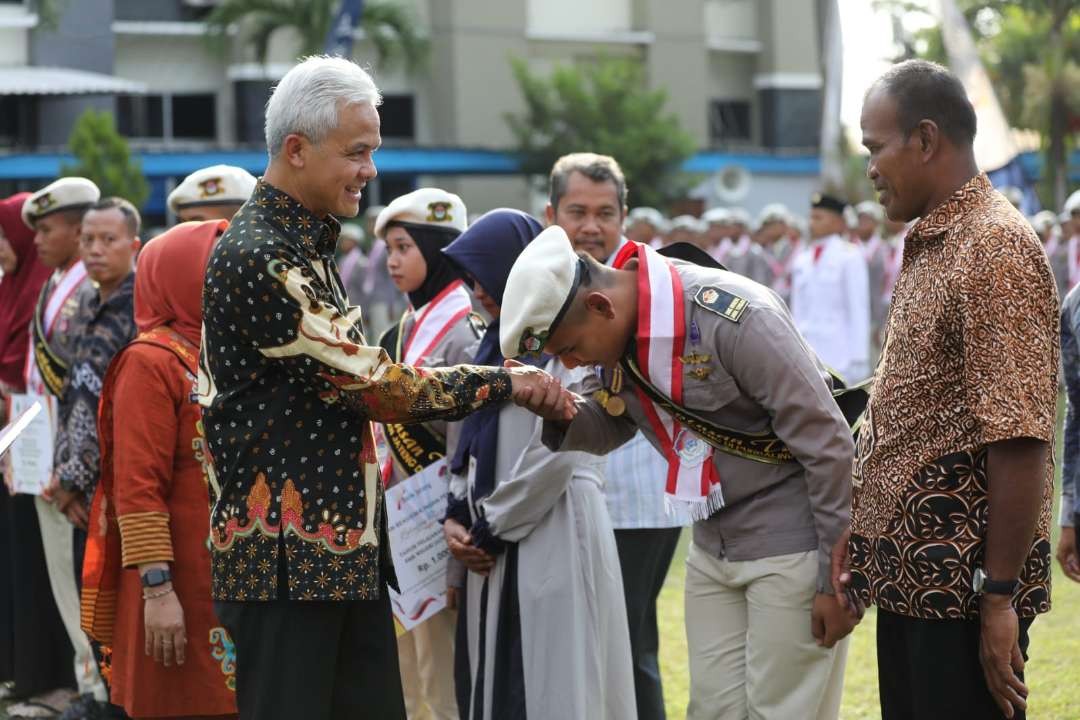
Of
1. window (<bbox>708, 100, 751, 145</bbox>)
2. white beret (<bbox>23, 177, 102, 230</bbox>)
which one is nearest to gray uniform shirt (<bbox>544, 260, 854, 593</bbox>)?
white beret (<bbox>23, 177, 102, 230</bbox>)

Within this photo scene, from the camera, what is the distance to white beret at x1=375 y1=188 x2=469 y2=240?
18.5ft

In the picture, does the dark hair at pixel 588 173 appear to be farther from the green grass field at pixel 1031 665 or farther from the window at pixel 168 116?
the window at pixel 168 116

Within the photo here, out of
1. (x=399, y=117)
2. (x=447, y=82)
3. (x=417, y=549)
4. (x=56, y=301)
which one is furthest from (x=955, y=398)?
(x=399, y=117)

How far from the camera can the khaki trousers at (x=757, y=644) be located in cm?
388

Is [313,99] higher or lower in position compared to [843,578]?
higher

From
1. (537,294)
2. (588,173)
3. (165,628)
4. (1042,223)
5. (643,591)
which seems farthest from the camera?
(1042,223)

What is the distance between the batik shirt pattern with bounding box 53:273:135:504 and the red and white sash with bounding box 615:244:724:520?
2.44 metres

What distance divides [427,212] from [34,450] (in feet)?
6.57

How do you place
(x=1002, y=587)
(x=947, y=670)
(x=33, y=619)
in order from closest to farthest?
(x=1002, y=587), (x=947, y=670), (x=33, y=619)

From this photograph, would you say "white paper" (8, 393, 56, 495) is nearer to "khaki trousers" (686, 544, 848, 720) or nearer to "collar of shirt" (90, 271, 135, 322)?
"collar of shirt" (90, 271, 135, 322)

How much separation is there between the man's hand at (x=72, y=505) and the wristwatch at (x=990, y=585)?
11.5 feet

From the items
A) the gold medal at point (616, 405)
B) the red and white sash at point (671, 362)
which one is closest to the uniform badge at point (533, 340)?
the red and white sash at point (671, 362)

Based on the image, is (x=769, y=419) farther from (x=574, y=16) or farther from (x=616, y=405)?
(x=574, y=16)

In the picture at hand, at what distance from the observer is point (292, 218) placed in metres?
3.56
